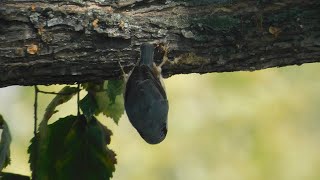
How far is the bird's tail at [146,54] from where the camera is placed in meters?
2.02

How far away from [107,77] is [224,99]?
275 cm

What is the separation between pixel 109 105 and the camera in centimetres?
253

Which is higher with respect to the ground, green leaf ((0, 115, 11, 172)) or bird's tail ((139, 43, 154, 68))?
bird's tail ((139, 43, 154, 68))

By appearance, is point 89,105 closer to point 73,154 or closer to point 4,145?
point 73,154

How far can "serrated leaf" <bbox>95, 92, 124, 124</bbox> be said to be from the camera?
99.5 inches

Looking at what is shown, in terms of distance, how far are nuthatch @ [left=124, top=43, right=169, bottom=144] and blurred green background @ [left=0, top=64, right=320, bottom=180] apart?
2.33m

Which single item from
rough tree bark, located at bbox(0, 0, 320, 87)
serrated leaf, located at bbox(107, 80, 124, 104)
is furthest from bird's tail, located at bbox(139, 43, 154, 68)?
serrated leaf, located at bbox(107, 80, 124, 104)

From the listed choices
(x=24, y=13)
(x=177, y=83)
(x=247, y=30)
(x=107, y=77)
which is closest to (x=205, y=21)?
(x=247, y=30)

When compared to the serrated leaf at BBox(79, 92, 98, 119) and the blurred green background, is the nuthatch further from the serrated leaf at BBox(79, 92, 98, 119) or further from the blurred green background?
the blurred green background

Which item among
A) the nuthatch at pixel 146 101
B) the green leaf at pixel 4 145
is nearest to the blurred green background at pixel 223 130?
the green leaf at pixel 4 145

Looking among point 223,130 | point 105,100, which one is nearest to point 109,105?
point 105,100

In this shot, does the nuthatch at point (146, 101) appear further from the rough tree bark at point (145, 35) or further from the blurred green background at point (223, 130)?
the blurred green background at point (223, 130)

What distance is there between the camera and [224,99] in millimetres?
4797

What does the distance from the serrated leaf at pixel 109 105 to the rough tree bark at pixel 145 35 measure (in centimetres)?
43
